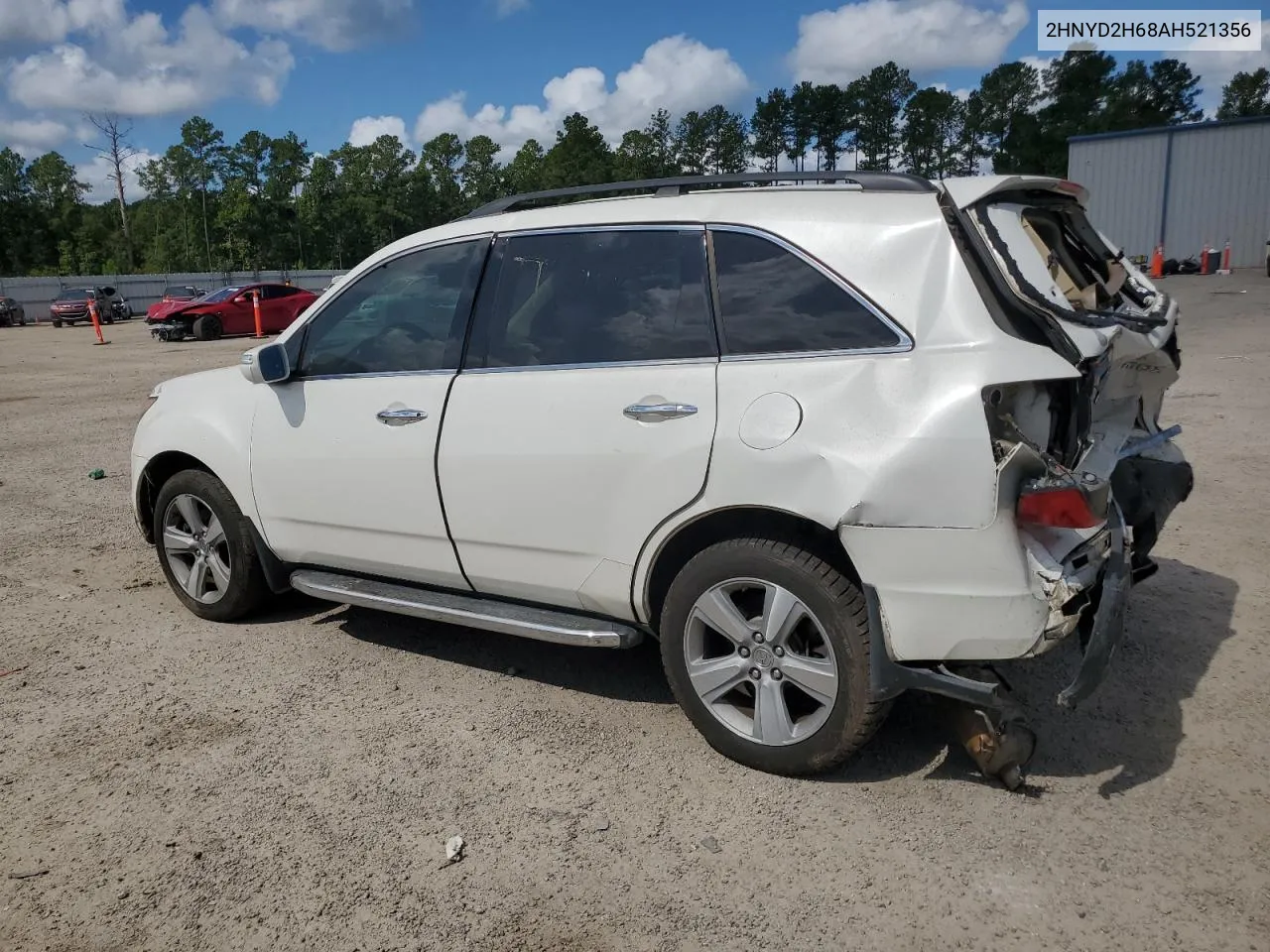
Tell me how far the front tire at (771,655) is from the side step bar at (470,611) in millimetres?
271

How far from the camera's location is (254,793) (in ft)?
11.0

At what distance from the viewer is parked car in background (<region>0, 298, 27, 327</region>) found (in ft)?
134

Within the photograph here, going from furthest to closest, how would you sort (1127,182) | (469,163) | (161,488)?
(469,163) < (1127,182) < (161,488)

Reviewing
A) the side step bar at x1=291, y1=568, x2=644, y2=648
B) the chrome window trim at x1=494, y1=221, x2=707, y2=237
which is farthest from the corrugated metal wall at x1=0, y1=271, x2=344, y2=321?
the chrome window trim at x1=494, y1=221, x2=707, y2=237

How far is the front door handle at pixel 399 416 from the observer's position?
155 inches

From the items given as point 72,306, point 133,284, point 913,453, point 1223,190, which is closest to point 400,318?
point 913,453

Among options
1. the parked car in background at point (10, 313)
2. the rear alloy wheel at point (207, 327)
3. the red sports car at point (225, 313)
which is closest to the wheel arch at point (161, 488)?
the red sports car at point (225, 313)

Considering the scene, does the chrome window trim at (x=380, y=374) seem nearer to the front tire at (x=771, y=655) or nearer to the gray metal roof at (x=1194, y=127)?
the front tire at (x=771, y=655)

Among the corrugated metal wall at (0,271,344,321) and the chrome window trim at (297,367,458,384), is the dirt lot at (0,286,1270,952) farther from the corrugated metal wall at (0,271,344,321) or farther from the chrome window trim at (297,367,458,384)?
the corrugated metal wall at (0,271,344,321)

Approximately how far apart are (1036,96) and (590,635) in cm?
9580

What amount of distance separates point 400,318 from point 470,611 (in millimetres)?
1314

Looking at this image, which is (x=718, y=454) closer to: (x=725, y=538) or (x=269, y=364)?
(x=725, y=538)

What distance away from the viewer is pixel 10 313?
135 ft

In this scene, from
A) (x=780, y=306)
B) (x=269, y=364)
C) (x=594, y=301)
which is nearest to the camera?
(x=780, y=306)
